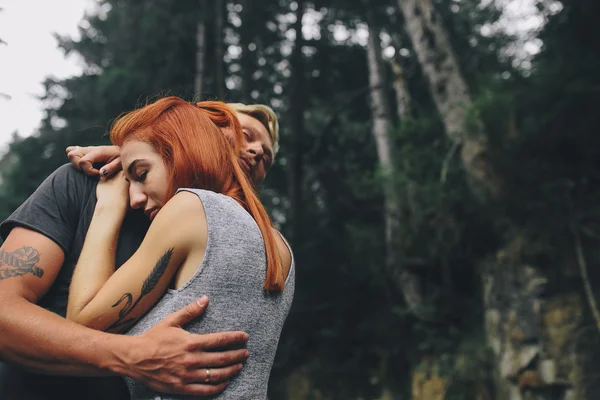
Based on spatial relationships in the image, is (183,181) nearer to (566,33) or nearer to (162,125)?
(162,125)

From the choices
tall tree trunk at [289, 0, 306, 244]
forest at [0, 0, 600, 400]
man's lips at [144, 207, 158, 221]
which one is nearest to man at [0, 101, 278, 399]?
man's lips at [144, 207, 158, 221]

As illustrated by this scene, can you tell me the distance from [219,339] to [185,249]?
0.25m

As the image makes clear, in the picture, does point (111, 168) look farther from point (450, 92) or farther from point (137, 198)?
point (450, 92)

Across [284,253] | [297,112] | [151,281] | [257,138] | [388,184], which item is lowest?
[151,281]

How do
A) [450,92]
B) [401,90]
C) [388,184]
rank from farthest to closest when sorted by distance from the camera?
[401,90]
[388,184]
[450,92]

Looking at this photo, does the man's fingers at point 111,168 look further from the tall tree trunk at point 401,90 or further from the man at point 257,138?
the tall tree trunk at point 401,90

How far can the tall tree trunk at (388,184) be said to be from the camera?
891 cm

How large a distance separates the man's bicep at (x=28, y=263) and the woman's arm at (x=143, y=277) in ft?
0.35

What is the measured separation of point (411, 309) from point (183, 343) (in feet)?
24.1

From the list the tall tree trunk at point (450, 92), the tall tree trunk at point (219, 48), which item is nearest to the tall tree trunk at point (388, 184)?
the tall tree trunk at point (450, 92)

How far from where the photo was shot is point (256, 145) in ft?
9.63

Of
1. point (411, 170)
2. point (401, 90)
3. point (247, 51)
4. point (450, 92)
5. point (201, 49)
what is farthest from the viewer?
point (247, 51)

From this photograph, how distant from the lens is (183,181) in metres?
1.64

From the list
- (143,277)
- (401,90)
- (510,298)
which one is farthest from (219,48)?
(143,277)
